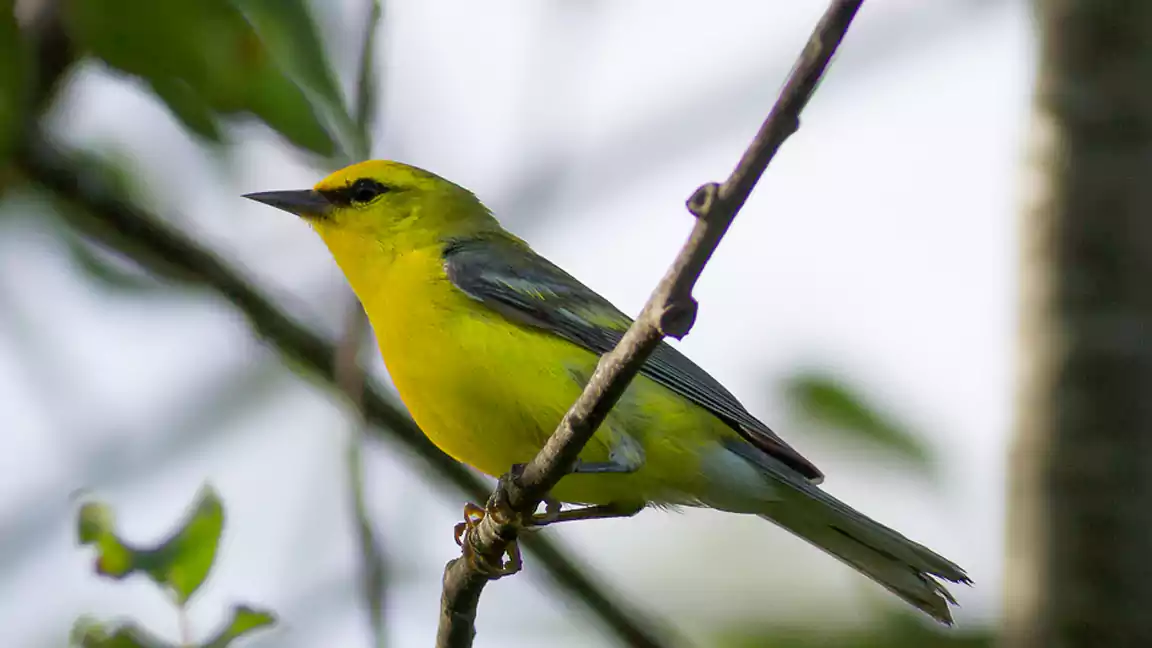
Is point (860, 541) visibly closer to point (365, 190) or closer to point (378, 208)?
point (378, 208)

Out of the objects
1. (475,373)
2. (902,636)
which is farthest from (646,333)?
(902,636)

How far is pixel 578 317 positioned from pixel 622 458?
0.66m

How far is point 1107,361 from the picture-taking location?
3549 millimetres

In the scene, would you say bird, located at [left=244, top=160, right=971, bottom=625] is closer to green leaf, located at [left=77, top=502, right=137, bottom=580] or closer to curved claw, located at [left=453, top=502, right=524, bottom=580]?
curved claw, located at [left=453, top=502, right=524, bottom=580]

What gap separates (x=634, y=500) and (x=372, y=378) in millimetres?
1077

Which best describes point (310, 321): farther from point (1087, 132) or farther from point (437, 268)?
point (1087, 132)

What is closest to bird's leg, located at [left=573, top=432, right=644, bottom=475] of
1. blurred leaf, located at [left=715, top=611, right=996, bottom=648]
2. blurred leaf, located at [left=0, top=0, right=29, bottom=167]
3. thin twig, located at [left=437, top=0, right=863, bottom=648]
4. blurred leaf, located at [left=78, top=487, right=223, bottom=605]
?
thin twig, located at [left=437, top=0, right=863, bottom=648]

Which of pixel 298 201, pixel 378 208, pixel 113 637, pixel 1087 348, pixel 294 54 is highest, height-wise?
pixel 1087 348

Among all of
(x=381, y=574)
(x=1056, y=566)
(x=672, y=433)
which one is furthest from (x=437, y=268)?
(x=1056, y=566)

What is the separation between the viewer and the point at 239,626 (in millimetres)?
2605

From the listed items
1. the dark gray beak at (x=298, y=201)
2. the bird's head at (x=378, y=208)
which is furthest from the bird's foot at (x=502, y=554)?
the dark gray beak at (x=298, y=201)

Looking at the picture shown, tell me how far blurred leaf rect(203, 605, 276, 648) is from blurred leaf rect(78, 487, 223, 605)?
5.2 inches

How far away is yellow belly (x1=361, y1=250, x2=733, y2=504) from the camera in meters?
3.84

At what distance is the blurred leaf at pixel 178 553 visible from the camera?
2.69m
